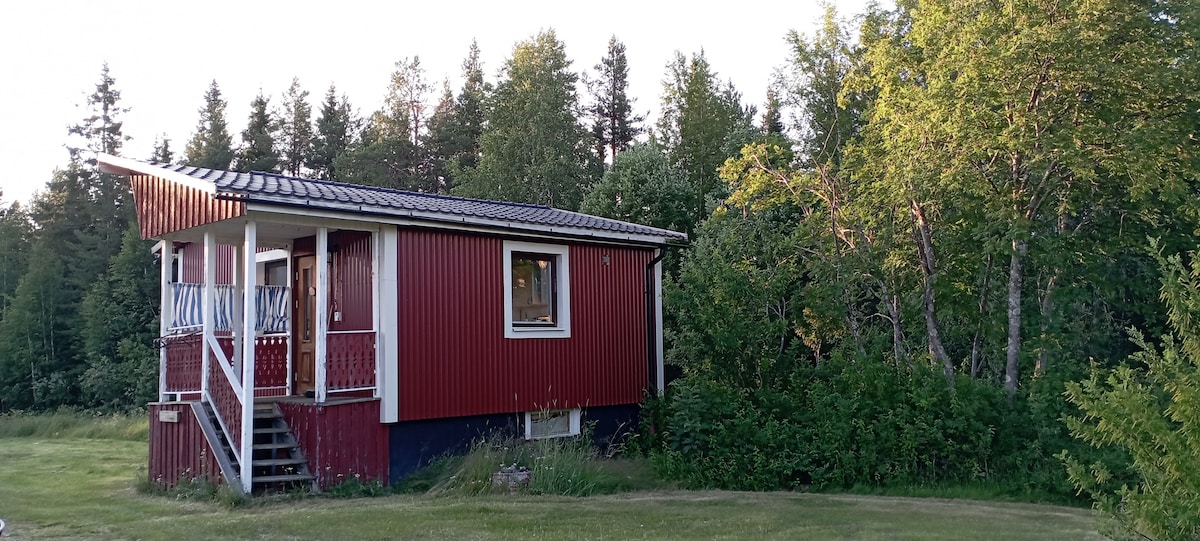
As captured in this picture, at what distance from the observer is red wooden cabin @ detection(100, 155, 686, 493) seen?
11055 millimetres

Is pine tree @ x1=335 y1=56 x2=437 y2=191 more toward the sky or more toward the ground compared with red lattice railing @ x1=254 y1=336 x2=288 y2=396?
more toward the sky

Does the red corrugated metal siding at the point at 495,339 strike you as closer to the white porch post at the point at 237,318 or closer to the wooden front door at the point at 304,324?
→ the wooden front door at the point at 304,324

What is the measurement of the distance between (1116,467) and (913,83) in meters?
5.50

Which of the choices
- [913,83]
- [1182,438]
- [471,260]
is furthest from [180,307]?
[1182,438]

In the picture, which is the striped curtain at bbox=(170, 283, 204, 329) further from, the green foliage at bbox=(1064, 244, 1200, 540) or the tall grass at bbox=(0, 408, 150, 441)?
the green foliage at bbox=(1064, 244, 1200, 540)

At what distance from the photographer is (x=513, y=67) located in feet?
116

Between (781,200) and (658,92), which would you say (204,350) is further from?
(658,92)

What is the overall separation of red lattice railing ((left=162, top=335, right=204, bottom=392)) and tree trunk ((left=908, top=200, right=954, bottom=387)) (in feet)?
30.5

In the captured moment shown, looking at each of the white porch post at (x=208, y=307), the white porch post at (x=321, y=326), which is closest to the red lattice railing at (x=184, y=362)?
the white porch post at (x=208, y=307)

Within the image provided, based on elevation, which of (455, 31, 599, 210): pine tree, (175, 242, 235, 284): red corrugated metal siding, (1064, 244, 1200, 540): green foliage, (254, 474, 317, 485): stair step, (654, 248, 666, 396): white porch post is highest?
(455, 31, 599, 210): pine tree

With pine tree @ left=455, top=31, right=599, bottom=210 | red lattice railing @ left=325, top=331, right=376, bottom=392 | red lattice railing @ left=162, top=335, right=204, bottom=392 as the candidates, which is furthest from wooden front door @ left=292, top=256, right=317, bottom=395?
pine tree @ left=455, top=31, right=599, bottom=210

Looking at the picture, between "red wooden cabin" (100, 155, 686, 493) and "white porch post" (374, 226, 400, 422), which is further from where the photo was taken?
"white porch post" (374, 226, 400, 422)

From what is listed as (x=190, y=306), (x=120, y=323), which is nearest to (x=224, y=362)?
(x=190, y=306)

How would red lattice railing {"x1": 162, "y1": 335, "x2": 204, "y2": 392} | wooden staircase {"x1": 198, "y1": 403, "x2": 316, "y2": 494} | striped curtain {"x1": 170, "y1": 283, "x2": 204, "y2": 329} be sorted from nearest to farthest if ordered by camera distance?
wooden staircase {"x1": 198, "y1": 403, "x2": 316, "y2": 494} → red lattice railing {"x1": 162, "y1": 335, "x2": 204, "y2": 392} → striped curtain {"x1": 170, "y1": 283, "x2": 204, "y2": 329}
